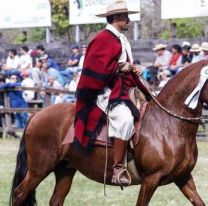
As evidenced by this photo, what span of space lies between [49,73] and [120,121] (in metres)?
13.6

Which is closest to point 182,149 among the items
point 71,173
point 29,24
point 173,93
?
point 173,93

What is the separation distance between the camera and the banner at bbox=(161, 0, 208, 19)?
20875 millimetres

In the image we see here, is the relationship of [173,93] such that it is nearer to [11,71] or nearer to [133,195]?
[133,195]

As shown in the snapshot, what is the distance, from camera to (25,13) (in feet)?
84.7

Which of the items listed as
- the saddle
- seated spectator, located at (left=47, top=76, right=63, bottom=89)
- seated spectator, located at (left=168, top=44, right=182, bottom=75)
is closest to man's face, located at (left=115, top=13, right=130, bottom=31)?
the saddle

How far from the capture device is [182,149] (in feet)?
27.6

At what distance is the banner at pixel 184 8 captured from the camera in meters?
20.9

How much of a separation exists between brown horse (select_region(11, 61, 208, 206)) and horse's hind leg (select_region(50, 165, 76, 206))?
0.17m

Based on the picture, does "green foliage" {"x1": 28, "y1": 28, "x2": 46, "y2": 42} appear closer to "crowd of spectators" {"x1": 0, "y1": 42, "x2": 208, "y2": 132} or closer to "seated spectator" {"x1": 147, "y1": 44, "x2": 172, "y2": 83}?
→ "crowd of spectators" {"x1": 0, "y1": 42, "x2": 208, "y2": 132}

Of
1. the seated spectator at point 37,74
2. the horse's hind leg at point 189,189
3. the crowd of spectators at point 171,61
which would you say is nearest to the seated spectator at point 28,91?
the seated spectator at point 37,74

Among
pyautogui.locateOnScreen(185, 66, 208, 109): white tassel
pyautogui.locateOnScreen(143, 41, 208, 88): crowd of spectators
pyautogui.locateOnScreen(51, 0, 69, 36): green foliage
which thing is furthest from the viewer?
pyautogui.locateOnScreen(51, 0, 69, 36): green foliage

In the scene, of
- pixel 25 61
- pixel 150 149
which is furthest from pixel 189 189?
pixel 25 61

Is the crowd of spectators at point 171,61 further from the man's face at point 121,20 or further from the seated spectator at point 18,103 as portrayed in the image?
the man's face at point 121,20

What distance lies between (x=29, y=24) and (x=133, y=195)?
1511 cm
